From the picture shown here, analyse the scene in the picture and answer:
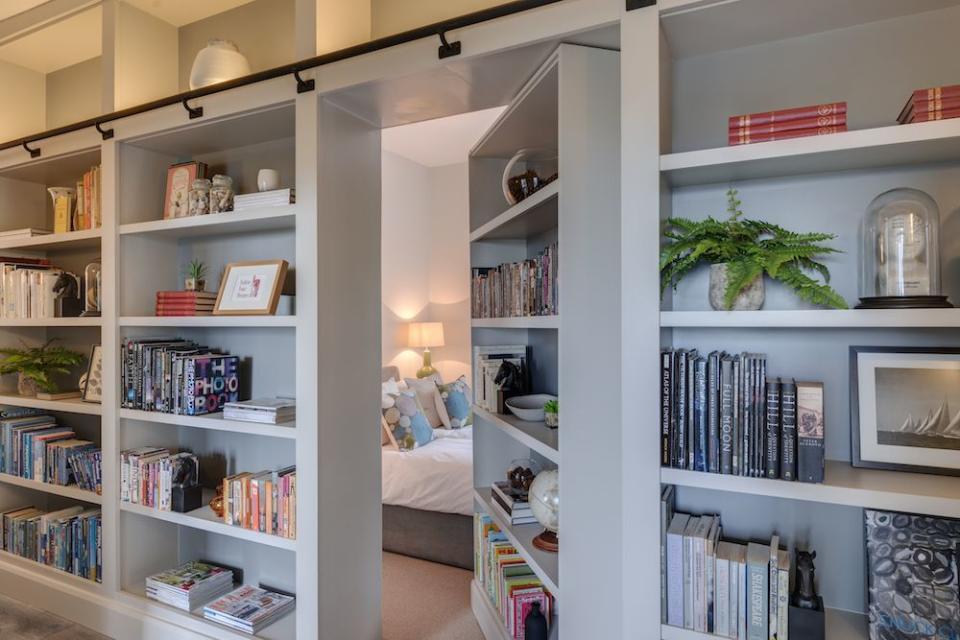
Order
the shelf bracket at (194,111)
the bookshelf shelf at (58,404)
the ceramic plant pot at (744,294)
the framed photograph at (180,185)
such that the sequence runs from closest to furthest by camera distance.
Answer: the ceramic plant pot at (744,294) → the shelf bracket at (194,111) → the framed photograph at (180,185) → the bookshelf shelf at (58,404)

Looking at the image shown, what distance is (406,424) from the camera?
343 cm

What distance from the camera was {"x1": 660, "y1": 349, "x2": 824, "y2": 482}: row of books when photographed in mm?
1211

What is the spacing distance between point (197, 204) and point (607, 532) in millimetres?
2016

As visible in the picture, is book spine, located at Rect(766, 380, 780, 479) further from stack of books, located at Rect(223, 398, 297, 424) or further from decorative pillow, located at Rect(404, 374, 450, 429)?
decorative pillow, located at Rect(404, 374, 450, 429)

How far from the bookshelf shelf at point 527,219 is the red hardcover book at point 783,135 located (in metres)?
0.47

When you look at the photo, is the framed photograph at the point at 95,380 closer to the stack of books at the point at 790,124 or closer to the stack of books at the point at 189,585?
the stack of books at the point at 189,585

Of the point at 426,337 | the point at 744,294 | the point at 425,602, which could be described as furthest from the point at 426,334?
the point at 744,294

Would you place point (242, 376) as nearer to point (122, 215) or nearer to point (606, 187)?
point (122, 215)

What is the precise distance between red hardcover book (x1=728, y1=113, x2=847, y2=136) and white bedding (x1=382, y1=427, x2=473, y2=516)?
225cm

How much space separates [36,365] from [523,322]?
2.51 m

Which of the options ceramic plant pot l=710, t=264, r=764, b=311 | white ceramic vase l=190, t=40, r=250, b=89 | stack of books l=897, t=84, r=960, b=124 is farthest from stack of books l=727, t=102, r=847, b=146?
white ceramic vase l=190, t=40, r=250, b=89

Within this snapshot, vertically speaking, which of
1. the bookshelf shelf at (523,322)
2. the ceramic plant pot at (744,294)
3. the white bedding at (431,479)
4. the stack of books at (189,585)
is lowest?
the stack of books at (189,585)

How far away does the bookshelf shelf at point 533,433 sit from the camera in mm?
1617

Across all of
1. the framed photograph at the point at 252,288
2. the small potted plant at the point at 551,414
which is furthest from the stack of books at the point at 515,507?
the framed photograph at the point at 252,288
